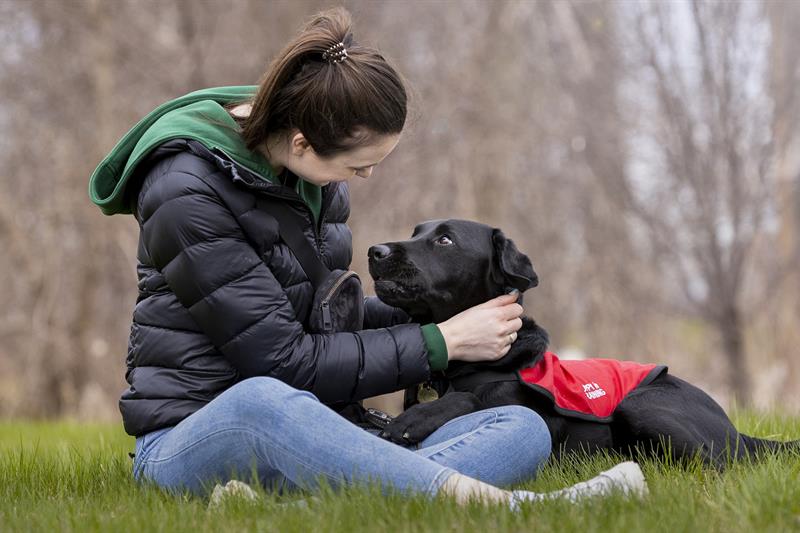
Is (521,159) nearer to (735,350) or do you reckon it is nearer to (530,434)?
(735,350)

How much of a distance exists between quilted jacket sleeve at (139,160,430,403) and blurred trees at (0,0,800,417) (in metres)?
4.38

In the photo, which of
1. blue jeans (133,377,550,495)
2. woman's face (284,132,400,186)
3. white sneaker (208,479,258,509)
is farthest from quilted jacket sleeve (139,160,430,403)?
white sneaker (208,479,258,509)

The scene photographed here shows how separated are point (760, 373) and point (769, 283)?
2903 mm

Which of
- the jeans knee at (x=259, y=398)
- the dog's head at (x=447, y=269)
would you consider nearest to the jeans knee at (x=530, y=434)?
the dog's head at (x=447, y=269)

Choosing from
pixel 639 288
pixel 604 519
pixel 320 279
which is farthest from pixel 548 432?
pixel 639 288

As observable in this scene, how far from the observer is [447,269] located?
379 centimetres

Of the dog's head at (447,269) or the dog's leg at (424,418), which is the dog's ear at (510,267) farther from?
the dog's leg at (424,418)

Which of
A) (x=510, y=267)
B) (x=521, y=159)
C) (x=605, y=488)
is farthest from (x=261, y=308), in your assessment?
(x=521, y=159)

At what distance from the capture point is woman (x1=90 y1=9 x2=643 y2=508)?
3098 millimetres

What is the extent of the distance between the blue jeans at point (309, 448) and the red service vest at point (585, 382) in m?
0.32

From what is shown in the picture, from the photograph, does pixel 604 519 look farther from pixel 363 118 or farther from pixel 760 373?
pixel 760 373

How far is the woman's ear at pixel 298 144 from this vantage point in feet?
11.4

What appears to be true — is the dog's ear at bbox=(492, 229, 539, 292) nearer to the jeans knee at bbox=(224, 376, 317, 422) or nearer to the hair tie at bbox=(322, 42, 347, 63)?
the hair tie at bbox=(322, 42, 347, 63)

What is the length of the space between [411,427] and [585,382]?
78 cm
